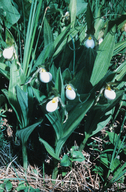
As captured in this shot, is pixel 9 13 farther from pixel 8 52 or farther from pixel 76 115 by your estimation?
pixel 76 115

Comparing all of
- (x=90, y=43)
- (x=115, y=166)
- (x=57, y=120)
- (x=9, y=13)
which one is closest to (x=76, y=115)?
(x=57, y=120)

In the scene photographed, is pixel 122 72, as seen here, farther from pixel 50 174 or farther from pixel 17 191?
pixel 17 191

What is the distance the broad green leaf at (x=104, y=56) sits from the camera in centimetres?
101

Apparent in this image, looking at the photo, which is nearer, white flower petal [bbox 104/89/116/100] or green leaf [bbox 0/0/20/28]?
white flower petal [bbox 104/89/116/100]

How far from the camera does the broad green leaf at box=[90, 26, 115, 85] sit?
1.01 m

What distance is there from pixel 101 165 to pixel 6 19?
1409 mm

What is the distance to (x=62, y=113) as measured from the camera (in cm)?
99

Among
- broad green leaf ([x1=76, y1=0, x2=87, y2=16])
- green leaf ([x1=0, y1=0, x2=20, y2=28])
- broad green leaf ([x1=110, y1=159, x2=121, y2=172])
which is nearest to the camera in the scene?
broad green leaf ([x1=110, y1=159, x2=121, y2=172])

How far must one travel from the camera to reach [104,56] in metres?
1.03

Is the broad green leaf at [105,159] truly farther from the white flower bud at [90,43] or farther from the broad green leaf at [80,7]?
the broad green leaf at [80,7]

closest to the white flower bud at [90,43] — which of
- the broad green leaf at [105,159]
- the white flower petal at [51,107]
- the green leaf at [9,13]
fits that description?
the white flower petal at [51,107]

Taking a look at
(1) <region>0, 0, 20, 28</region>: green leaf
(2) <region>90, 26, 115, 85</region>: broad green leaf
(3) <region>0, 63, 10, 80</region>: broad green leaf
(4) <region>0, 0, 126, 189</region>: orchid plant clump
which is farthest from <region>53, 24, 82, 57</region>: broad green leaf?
(1) <region>0, 0, 20, 28</region>: green leaf

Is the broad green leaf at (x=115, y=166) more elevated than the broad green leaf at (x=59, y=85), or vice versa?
the broad green leaf at (x=59, y=85)

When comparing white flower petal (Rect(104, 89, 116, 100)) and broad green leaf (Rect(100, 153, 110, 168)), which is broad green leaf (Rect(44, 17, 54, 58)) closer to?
white flower petal (Rect(104, 89, 116, 100))
